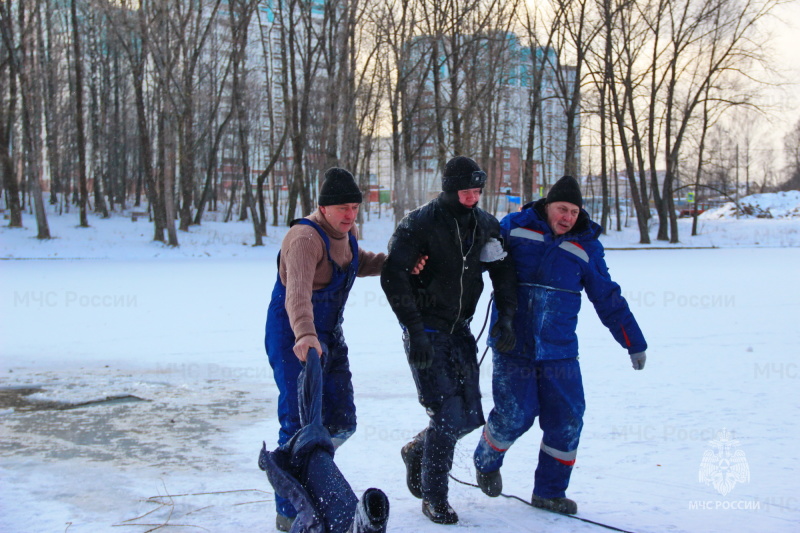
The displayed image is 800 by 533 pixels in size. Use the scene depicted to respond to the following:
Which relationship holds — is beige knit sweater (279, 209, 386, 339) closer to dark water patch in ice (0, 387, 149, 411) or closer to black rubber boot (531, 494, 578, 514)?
black rubber boot (531, 494, 578, 514)

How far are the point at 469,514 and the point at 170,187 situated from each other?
81.2 ft

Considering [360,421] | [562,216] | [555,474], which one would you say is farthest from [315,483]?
[360,421]

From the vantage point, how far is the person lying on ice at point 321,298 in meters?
3.40

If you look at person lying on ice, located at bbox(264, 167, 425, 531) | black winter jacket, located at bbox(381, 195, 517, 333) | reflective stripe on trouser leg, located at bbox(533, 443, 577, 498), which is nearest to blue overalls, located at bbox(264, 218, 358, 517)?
person lying on ice, located at bbox(264, 167, 425, 531)

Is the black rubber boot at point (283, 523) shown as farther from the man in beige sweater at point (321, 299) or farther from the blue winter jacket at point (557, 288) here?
the blue winter jacket at point (557, 288)

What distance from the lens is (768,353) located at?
25.2 feet

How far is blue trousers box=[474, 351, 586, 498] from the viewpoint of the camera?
3803 mm

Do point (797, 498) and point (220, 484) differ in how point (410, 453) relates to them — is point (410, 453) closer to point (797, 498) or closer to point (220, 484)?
point (220, 484)

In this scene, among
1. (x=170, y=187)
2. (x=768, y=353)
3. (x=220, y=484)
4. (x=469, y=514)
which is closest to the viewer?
(x=469, y=514)

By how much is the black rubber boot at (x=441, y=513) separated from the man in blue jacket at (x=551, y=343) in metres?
0.31

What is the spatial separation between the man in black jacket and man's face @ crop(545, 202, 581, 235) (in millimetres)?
314

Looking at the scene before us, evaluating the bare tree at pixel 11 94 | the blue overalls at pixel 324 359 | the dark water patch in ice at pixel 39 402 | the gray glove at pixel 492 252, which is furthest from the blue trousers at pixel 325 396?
Result: the bare tree at pixel 11 94

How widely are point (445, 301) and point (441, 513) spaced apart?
1.06 meters

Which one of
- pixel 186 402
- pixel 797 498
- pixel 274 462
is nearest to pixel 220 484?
pixel 274 462
